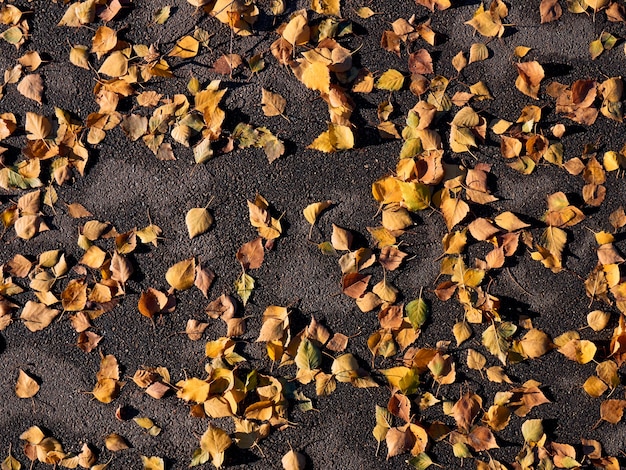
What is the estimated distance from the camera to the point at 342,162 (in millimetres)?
2396

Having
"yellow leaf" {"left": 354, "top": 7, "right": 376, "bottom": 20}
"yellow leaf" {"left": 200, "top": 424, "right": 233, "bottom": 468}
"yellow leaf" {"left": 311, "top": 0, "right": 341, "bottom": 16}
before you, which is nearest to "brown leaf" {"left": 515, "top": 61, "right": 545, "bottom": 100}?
"yellow leaf" {"left": 354, "top": 7, "right": 376, "bottom": 20}

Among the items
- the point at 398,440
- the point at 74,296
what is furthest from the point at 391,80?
the point at 74,296

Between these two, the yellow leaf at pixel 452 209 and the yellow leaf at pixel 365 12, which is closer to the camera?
the yellow leaf at pixel 452 209

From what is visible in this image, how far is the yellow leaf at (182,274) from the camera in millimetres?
2371

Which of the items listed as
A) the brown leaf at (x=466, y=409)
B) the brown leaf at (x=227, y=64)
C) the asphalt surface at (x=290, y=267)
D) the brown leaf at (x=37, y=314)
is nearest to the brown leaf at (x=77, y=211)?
the asphalt surface at (x=290, y=267)

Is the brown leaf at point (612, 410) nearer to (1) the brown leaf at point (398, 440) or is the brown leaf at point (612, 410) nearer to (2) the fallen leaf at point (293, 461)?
(1) the brown leaf at point (398, 440)

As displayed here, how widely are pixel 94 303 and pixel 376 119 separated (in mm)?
1405

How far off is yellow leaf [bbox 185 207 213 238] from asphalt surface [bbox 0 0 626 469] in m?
0.04

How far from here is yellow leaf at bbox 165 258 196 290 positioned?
237cm

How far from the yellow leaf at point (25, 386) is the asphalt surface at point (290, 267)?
30 millimetres

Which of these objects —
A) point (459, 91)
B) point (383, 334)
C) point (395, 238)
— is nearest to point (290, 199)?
point (395, 238)

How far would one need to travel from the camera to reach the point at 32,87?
2.40 metres

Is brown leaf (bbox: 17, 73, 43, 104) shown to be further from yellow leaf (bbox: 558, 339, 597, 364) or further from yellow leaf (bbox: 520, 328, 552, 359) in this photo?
A: yellow leaf (bbox: 558, 339, 597, 364)

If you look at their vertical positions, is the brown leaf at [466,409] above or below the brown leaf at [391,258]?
below
